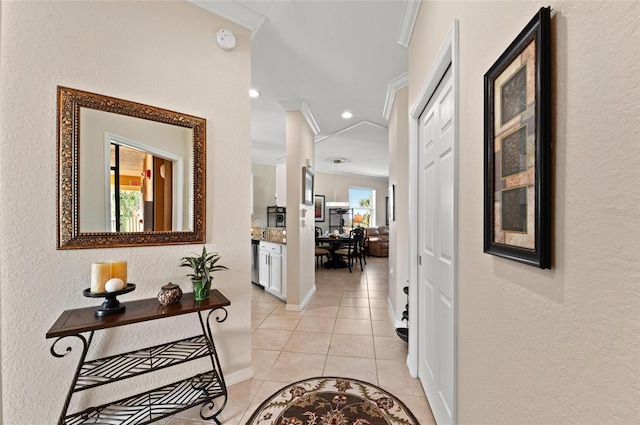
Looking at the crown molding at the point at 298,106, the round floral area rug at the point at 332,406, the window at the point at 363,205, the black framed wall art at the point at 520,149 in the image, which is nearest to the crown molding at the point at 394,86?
the crown molding at the point at 298,106

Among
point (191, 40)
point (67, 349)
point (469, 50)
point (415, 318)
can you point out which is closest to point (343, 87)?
point (191, 40)

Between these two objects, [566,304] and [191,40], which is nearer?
[566,304]

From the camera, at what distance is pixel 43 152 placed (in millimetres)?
1388

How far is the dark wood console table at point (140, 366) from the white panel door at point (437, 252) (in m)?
1.29

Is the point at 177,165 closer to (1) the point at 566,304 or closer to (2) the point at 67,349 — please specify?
(2) the point at 67,349

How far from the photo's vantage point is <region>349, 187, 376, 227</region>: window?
9.37m

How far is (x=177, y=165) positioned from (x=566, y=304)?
2.01 meters

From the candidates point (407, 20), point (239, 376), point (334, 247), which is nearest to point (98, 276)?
point (239, 376)

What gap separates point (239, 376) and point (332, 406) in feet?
2.44

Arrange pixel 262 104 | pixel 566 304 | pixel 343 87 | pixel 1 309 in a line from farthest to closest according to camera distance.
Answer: pixel 262 104 < pixel 343 87 < pixel 1 309 < pixel 566 304

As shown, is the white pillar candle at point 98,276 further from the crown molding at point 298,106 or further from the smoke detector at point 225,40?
the crown molding at point 298,106

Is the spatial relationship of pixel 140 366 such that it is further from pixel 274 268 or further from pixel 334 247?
pixel 334 247

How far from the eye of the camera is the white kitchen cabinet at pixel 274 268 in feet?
12.7

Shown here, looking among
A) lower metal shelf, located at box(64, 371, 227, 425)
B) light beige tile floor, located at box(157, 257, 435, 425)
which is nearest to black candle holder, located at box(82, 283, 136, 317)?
lower metal shelf, located at box(64, 371, 227, 425)
